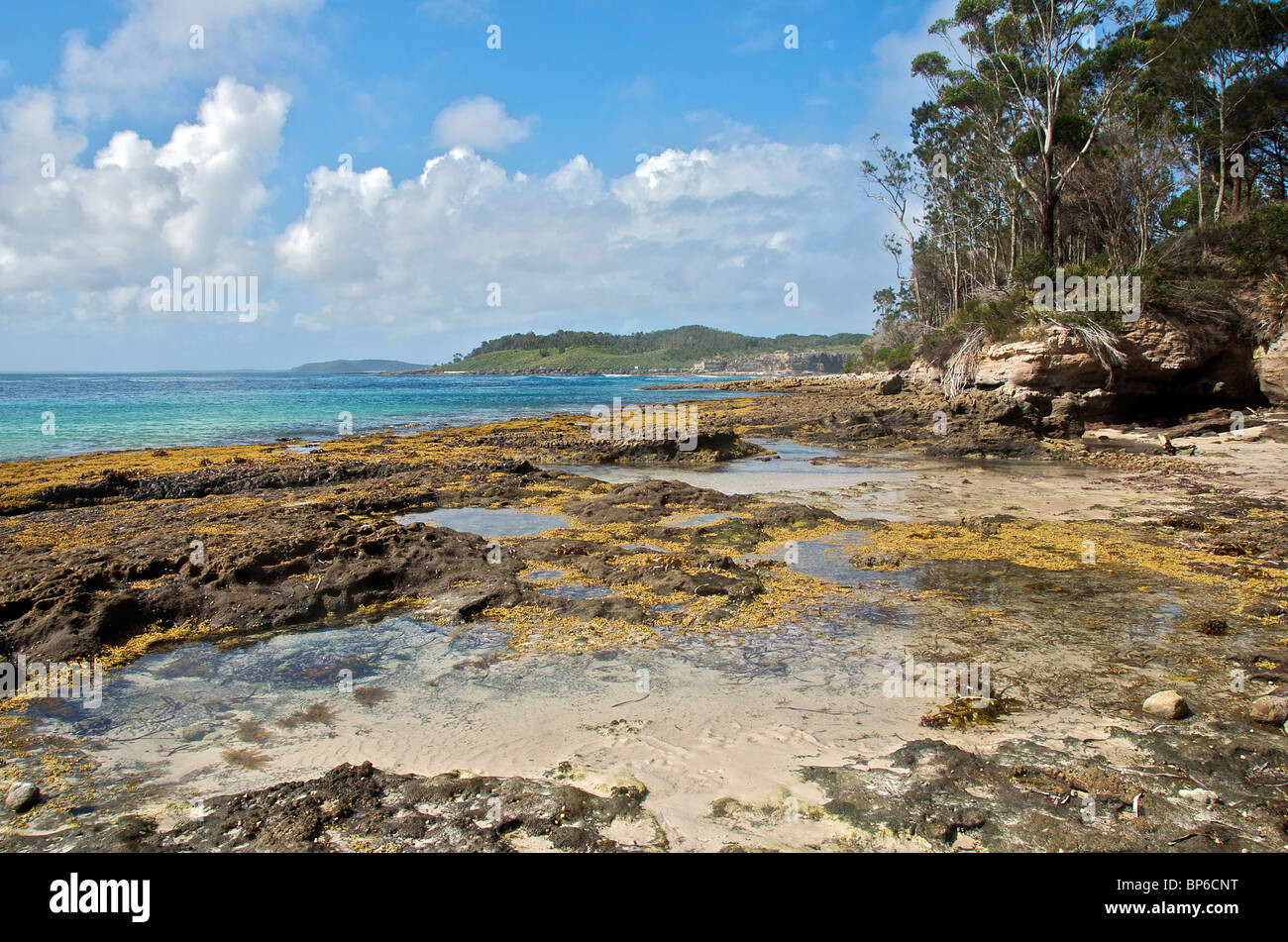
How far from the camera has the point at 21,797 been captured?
3.62m

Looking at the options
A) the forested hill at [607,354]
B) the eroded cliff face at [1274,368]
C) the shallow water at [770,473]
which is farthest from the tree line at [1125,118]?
the forested hill at [607,354]

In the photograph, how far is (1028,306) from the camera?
71.1ft

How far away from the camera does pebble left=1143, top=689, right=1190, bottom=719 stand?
4.47 meters

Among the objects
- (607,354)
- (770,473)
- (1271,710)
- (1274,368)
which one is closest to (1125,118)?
(1274,368)

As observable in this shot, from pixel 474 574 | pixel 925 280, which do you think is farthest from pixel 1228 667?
pixel 925 280

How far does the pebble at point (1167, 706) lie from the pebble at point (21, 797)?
677 centimetres

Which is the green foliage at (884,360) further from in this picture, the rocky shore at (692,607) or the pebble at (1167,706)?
the pebble at (1167,706)

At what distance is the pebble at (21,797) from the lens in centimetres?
358

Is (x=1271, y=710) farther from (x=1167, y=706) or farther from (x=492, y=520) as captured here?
(x=492, y=520)

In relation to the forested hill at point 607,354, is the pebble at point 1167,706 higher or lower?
lower

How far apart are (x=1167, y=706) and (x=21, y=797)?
689 centimetres
